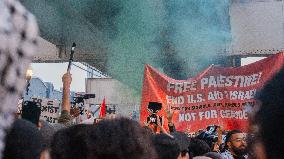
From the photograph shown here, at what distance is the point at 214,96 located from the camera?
5125mm

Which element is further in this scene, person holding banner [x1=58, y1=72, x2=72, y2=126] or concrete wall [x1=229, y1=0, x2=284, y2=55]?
concrete wall [x1=229, y1=0, x2=284, y2=55]

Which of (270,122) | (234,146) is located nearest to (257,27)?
(234,146)

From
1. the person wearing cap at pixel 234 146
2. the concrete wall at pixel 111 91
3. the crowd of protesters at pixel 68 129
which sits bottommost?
the person wearing cap at pixel 234 146

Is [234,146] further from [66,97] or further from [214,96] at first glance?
[66,97]

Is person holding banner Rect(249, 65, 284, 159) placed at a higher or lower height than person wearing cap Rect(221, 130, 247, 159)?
higher

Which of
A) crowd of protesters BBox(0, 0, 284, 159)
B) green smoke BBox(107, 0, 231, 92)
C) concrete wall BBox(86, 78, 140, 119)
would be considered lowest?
crowd of protesters BBox(0, 0, 284, 159)

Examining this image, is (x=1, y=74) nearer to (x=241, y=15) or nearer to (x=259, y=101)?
(x=259, y=101)

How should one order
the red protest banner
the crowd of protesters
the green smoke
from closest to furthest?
1. the crowd of protesters
2. the red protest banner
3. the green smoke

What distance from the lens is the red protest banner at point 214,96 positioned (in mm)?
5000

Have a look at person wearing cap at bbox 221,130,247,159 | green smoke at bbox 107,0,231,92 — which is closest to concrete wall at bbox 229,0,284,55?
green smoke at bbox 107,0,231,92

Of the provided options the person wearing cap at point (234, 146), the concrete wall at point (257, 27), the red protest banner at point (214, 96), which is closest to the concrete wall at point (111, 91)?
the concrete wall at point (257, 27)

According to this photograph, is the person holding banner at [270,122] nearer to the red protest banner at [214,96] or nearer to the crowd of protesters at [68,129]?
the crowd of protesters at [68,129]

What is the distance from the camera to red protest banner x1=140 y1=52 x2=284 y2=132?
500 cm

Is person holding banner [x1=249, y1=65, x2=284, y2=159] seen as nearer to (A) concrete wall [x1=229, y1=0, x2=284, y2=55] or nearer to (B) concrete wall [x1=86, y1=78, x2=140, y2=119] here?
(A) concrete wall [x1=229, y1=0, x2=284, y2=55]
